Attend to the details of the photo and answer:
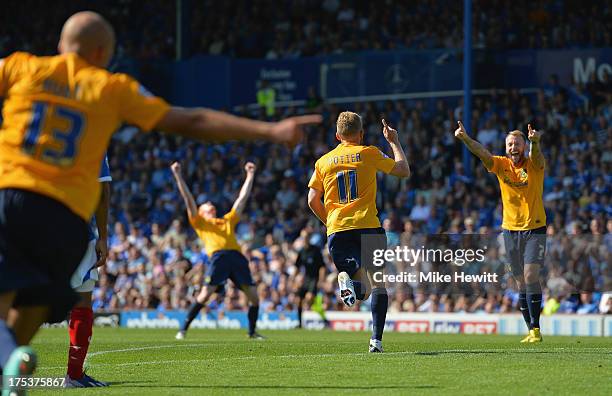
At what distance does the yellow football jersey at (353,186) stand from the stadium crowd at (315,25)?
18470 millimetres

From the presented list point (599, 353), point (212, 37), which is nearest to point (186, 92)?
point (212, 37)

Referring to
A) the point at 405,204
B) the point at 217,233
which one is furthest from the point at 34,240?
the point at 405,204

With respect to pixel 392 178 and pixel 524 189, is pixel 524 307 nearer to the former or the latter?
pixel 524 189

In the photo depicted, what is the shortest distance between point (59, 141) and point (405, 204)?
21336mm

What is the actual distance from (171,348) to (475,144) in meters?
4.44

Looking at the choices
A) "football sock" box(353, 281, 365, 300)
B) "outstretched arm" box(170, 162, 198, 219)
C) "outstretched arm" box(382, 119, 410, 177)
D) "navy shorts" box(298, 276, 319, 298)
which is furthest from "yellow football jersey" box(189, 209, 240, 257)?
"outstretched arm" box(382, 119, 410, 177)

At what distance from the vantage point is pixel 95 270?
950 centimetres

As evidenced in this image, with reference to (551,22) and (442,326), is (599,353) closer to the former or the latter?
(442,326)

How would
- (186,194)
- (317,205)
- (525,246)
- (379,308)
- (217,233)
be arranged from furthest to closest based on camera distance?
(217,233), (186,194), (525,246), (317,205), (379,308)

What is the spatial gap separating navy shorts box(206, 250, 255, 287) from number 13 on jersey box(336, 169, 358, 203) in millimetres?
7344

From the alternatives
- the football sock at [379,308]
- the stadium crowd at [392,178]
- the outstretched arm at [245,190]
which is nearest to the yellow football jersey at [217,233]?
the outstretched arm at [245,190]

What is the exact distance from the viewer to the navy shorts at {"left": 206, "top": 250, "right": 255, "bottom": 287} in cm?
1916

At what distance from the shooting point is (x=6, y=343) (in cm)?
615

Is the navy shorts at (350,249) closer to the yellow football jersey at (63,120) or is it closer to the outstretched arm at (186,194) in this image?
the outstretched arm at (186,194)
